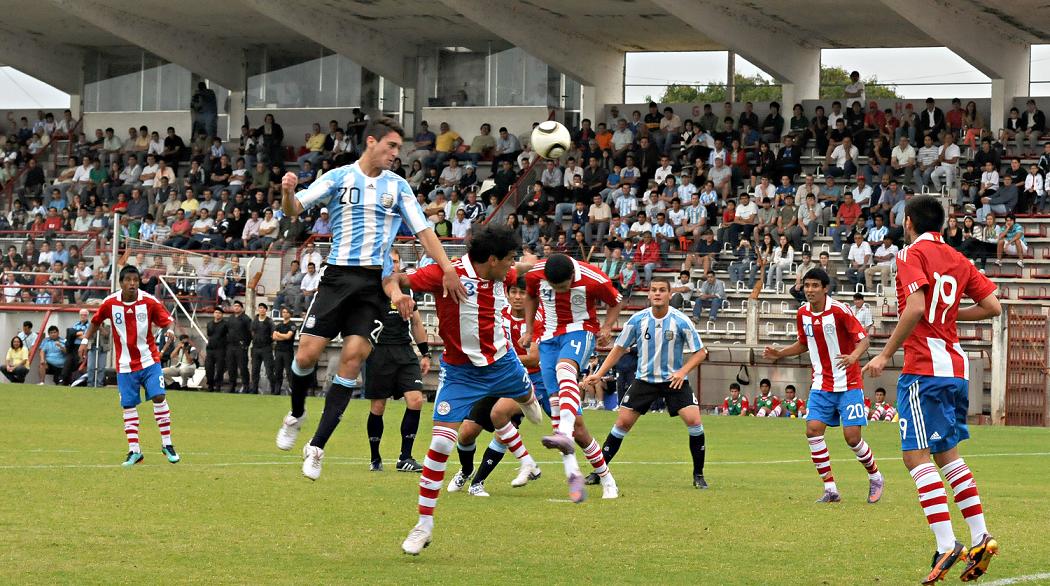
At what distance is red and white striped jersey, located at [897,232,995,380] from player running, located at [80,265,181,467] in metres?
9.00

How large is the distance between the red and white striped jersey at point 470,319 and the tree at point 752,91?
30.5m

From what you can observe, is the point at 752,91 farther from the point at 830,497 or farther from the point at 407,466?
the point at 830,497

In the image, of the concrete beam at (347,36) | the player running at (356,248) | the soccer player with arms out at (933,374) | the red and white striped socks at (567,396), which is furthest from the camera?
the concrete beam at (347,36)

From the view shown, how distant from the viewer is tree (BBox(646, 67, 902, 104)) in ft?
128

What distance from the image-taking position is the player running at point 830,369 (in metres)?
12.7

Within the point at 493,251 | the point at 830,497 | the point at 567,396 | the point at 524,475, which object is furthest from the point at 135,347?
the point at 493,251

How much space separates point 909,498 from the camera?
1265cm

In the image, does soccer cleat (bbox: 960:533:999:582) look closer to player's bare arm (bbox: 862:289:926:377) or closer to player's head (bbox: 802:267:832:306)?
player's bare arm (bbox: 862:289:926:377)

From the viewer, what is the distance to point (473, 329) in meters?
8.91

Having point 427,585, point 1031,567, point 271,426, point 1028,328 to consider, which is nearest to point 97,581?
point 427,585

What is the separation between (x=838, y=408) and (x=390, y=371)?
4.44 meters

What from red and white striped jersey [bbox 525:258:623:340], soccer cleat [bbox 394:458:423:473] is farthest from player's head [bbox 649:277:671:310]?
soccer cleat [bbox 394:458:423:473]

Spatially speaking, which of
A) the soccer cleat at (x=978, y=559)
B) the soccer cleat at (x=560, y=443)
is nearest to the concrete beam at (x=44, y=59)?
the soccer cleat at (x=560, y=443)

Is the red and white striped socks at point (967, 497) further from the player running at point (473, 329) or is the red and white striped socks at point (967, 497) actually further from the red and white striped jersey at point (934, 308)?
the player running at point (473, 329)
